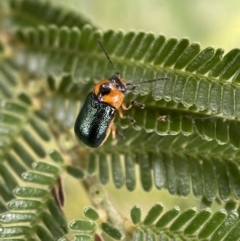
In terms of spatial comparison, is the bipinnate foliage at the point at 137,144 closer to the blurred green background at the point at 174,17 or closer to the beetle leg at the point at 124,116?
the beetle leg at the point at 124,116

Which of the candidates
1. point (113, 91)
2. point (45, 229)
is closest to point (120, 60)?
point (113, 91)

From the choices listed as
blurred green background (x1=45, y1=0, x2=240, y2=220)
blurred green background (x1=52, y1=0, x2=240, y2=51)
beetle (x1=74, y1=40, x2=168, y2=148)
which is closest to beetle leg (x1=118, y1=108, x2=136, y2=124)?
beetle (x1=74, y1=40, x2=168, y2=148)

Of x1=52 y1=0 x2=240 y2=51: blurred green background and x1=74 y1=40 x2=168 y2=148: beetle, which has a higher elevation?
x1=52 y1=0 x2=240 y2=51: blurred green background

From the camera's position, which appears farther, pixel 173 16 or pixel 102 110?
pixel 173 16

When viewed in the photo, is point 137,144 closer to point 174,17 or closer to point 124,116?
point 124,116

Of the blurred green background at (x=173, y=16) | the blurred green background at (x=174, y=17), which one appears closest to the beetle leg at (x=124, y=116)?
the blurred green background at (x=174, y=17)

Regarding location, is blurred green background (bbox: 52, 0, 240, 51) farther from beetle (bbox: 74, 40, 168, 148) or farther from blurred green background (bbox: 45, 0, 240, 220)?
beetle (bbox: 74, 40, 168, 148)

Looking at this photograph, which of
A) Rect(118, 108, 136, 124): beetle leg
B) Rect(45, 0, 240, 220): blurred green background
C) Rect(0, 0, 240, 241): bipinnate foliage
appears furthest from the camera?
Rect(45, 0, 240, 220): blurred green background

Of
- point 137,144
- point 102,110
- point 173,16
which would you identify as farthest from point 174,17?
point 137,144
